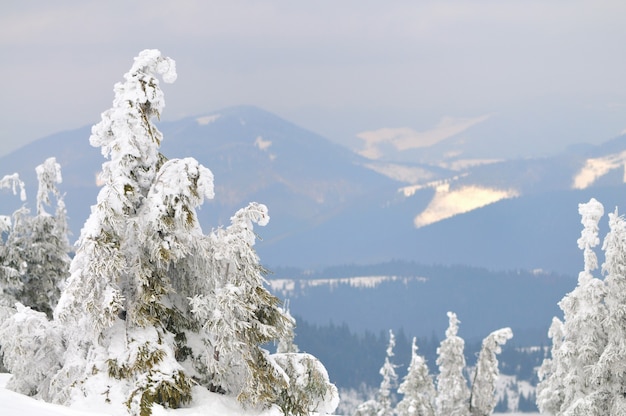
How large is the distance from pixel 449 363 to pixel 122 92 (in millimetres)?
32306

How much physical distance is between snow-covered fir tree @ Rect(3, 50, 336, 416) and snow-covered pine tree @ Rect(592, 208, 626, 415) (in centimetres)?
1460

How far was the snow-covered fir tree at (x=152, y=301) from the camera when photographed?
14.2m

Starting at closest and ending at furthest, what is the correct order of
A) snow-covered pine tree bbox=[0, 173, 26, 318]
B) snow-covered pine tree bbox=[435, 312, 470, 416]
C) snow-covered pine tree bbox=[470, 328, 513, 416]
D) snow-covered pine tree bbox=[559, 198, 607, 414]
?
snow-covered pine tree bbox=[0, 173, 26, 318] < snow-covered pine tree bbox=[559, 198, 607, 414] < snow-covered pine tree bbox=[470, 328, 513, 416] < snow-covered pine tree bbox=[435, 312, 470, 416]

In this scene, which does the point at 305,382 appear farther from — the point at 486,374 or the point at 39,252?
the point at 486,374

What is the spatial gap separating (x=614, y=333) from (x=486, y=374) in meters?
13.3

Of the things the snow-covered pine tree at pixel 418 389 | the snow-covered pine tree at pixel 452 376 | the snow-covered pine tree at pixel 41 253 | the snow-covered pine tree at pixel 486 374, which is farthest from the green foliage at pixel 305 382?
the snow-covered pine tree at pixel 452 376

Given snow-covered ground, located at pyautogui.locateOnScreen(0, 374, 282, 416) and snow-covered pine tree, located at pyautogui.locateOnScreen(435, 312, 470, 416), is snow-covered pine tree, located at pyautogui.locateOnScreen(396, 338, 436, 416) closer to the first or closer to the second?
snow-covered pine tree, located at pyautogui.locateOnScreen(435, 312, 470, 416)

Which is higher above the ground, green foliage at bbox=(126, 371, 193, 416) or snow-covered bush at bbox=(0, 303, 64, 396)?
snow-covered bush at bbox=(0, 303, 64, 396)

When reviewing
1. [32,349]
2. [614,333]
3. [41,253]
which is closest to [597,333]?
[614,333]

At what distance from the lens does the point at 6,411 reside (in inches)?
456

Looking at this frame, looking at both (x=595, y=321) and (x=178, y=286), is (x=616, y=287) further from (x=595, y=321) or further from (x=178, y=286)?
(x=178, y=286)

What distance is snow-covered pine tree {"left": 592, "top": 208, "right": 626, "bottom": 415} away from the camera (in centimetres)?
2675

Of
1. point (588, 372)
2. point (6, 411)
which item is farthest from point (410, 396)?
point (6, 411)

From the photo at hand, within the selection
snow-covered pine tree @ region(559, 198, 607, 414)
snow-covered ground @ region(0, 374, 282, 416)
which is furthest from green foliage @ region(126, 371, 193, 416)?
snow-covered pine tree @ region(559, 198, 607, 414)
